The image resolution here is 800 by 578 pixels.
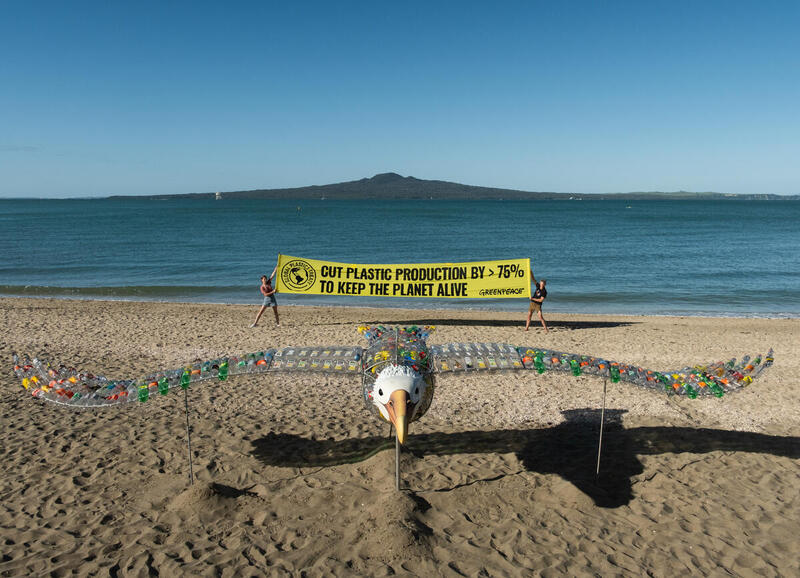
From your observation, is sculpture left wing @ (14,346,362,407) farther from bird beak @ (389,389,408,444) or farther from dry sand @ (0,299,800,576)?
dry sand @ (0,299,800,576)

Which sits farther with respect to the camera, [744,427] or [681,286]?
[681,286]

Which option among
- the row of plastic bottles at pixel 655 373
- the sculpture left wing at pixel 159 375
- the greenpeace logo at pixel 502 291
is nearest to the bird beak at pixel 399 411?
the sculpture left wing at pixel 159 375

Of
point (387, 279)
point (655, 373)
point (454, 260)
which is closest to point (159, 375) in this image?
point (655, 373)

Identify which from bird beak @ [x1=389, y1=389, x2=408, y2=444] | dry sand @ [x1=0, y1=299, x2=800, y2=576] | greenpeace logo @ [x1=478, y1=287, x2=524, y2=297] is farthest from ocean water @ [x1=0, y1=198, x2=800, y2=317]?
bird beak @ [x1=389, y1=389, x2=408, y2=444]

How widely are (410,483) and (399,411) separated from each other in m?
2.65

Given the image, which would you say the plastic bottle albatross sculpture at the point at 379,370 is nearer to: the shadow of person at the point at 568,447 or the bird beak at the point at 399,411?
the bird beak at the point at 399,411

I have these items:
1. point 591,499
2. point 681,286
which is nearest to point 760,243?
point 681,286

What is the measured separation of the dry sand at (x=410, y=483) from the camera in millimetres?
6438

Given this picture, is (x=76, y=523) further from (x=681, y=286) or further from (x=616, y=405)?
(x=681, y=286)

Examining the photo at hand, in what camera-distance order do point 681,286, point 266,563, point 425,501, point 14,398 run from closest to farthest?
point 266,563, point 425,501, point 14,398, point 681,286

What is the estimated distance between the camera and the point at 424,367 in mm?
6918

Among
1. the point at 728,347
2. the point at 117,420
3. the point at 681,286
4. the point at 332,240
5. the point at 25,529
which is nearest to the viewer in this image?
the point at 25,529

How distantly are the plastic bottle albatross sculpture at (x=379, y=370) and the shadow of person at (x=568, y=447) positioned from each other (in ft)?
6.60

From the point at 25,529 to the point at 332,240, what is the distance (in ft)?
181
